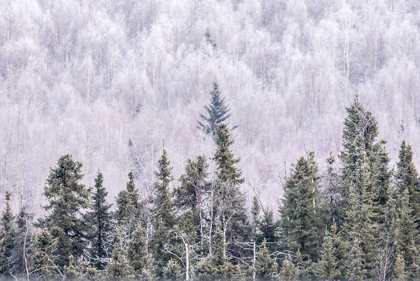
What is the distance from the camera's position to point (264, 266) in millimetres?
27188

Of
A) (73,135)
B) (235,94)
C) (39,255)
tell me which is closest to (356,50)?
(235,94)

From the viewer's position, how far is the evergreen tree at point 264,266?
26891 mm

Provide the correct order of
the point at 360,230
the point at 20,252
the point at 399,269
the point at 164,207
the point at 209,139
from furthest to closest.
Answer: the point at 209,139, the point at 164,207, the point at 20,252, the point at 360,230, the point at 399,269

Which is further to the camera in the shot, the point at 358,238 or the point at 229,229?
the point at 229,229

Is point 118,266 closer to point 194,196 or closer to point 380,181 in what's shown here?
point 194,196

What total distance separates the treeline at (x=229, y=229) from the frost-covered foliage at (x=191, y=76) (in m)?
38.1

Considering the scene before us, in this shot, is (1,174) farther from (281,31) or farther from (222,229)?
(281,31)

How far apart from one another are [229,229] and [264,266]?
3.46 meters

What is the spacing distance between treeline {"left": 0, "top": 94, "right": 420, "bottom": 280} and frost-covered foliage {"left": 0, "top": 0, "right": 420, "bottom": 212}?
3806cm

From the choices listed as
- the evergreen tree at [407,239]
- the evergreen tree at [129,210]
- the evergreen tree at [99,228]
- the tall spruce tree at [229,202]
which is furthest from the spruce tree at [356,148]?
the evergreen tree at [99,228]

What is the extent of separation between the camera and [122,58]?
104500 millimetres

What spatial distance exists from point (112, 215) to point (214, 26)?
85.9m

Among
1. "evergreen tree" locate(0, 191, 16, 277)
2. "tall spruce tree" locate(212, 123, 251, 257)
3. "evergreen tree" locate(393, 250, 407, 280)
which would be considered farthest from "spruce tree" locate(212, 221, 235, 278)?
"evergreen tree" locate(0, 191, 16, 277)

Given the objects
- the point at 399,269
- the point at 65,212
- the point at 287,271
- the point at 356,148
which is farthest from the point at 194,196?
the point at 399,269
